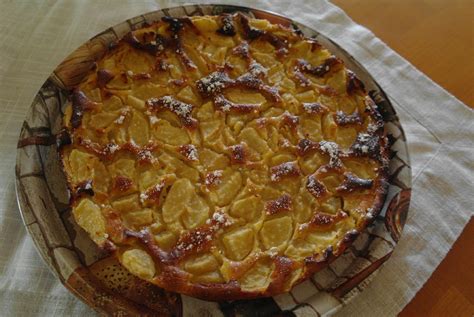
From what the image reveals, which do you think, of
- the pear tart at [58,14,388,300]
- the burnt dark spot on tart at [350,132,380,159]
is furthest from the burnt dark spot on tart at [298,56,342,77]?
the burnt dark spot on tart at [350,132,380,159]

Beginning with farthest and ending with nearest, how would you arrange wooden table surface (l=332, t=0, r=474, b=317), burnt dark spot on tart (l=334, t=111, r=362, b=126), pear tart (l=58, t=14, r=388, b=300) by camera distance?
wooden table surface (l=332, t=0, r=474, b=317)
burnt dark spot on tart (l=334, t=111, r=362, b=126)
pear tart (l=58, t=14, r=388, b=300)

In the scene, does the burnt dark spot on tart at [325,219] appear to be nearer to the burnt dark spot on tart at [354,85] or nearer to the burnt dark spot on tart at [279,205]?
the burnt dark spot on tart at [279,205]

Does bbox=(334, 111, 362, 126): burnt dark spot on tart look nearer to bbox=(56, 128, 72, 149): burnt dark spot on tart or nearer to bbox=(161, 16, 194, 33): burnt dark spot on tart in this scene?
bbox=(161, 16, 194, 33): burnt dark spot on tart

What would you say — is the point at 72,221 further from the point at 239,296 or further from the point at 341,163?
the point at 341,163

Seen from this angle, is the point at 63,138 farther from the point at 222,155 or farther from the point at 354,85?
the point at 354,85

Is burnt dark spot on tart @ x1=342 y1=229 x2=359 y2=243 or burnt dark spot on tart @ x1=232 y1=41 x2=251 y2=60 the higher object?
burnt dark spot on tart @ x1=232 y1=41 x2=251 y2=60

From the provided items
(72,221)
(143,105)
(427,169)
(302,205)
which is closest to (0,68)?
(143,105)

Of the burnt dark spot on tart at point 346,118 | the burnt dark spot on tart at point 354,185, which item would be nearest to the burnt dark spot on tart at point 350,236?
the burnt dark spot on tart at point 354,185

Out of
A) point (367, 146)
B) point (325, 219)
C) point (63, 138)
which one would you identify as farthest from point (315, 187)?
point (63, 138)
